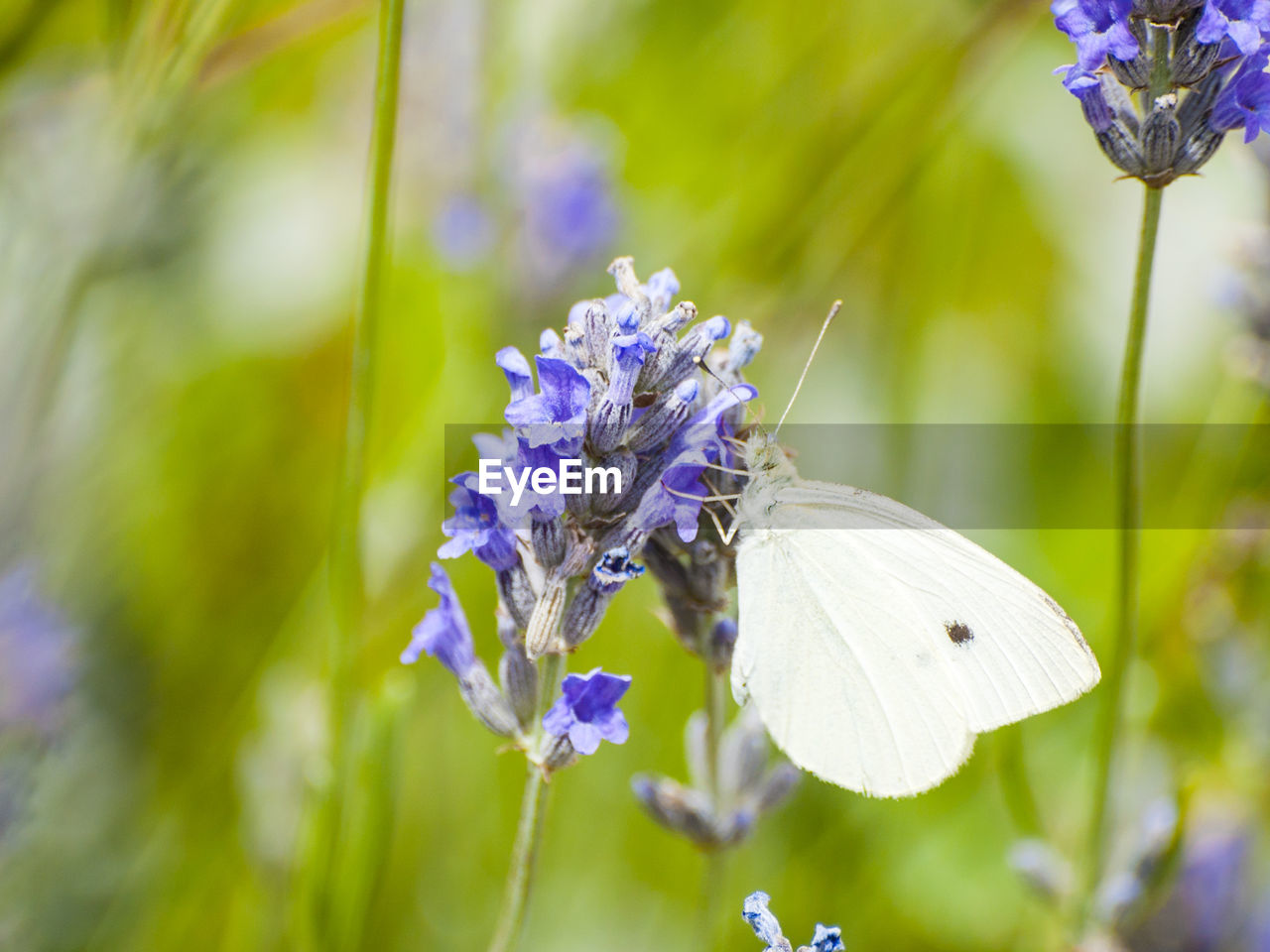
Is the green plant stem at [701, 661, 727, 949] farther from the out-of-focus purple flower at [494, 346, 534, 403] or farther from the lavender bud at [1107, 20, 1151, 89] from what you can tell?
the lavender bud at [1107, 20, 1151, 89]

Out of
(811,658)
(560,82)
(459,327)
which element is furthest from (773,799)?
(560,82)

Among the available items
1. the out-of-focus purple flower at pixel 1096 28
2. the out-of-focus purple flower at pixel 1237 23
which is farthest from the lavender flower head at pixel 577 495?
the out-of-focus purple flower at pixel 1237 23

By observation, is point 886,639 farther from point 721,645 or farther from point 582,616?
point 582,616

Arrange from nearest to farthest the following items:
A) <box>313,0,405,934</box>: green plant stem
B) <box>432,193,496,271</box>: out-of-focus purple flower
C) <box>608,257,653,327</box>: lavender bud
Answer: <box>313,0,405,934</box>: green plant stem, <box>608,257,653,327</box>: lavender bud, <box>432,193,496,271</box>: out-of-focus purple flower

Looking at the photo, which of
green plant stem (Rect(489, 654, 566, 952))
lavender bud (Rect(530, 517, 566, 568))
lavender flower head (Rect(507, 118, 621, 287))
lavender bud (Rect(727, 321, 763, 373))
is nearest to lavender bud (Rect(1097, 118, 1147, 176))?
lavender bud (Rect(727, 321, 763, 373))

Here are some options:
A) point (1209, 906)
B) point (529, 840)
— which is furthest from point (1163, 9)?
point (1209, 906)

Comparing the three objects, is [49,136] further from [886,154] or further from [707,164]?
[886,154]

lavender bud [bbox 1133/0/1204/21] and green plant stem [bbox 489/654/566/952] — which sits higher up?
lavender bud [bbox 1133/0/1204/21]
